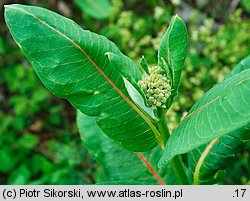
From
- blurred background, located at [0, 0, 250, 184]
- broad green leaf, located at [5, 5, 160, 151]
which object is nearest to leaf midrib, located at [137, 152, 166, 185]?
broad green leaf, located at [5, 5, 160, 151]

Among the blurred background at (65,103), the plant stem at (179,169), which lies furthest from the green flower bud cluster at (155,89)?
the blurred background at (65,103)

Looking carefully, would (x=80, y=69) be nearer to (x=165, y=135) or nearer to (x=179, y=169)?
(x=165, y=135)

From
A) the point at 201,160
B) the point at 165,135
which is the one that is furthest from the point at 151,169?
the point at 165,135

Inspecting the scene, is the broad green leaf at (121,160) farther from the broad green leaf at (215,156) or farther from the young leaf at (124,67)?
the young leaf at (124,67)

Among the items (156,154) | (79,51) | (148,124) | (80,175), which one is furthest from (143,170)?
(80,175)

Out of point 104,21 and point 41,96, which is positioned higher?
point 104,21

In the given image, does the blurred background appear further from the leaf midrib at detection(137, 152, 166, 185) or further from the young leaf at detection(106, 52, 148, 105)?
the young leaf at detection(106, 52, 148, 105)

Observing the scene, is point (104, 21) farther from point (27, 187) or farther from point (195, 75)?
point (27, 187)
